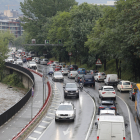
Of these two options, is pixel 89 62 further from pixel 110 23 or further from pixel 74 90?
pixel 74 90

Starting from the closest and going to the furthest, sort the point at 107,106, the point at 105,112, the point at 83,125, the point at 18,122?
1. the point at 105,112
2. the point at 83,125
3. the point at 18,122
4. the point at 107,106

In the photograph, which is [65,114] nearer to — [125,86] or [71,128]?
[71,128]

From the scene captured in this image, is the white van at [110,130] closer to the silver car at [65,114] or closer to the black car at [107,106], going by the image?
the silver car at [65,114]

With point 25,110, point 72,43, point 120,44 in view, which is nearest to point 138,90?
point 25,110

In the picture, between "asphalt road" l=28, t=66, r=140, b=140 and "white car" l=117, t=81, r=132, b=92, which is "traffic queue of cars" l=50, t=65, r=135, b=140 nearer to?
"white car" l=117, t=81, r=132, b=92

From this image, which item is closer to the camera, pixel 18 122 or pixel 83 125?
pixel 83 125

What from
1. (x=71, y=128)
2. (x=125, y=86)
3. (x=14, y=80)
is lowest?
(x=71, y=128)

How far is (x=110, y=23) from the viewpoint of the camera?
5309 centimetres

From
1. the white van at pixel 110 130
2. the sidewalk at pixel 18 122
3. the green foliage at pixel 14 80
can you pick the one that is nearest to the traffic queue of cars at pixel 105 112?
the white van at pixel 110 130

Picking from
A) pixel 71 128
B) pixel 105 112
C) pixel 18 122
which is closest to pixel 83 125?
pixel 71 128

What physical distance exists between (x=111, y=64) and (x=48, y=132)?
4754 centimetres

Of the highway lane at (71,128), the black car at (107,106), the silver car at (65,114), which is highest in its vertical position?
the black car at (107,106)

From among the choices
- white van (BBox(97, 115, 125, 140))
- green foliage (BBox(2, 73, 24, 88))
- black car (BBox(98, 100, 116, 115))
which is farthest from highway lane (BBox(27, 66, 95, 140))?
green foliage (BBox(2, 73, 24, 88))

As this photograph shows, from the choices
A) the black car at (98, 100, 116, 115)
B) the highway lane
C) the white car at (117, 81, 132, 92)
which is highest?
the white car at (117, 81, 132, 92)
